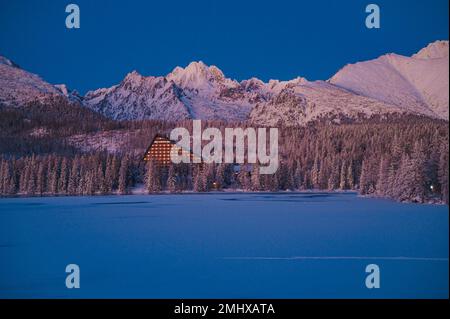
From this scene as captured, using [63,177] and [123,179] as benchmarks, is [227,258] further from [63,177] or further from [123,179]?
[63,177]

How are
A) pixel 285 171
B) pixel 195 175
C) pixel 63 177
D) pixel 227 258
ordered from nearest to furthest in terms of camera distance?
pixel 227 258
pixel 63 177
pixel 195 175
pixel 285 171

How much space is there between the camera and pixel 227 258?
640 inches

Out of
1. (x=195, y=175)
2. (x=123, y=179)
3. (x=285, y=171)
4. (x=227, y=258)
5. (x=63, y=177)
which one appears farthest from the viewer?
(x=285, y=171)

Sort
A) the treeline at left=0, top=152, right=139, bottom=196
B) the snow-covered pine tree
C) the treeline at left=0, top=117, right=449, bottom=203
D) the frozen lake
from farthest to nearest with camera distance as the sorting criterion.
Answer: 1. the snow-covered pine tree
2. the treeline at left=0, top=152, right=139, bottom=196
3. the treeline at left=0, top=117, right=449, bottom=203
4. the frozen lake

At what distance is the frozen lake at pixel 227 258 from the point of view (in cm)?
1275

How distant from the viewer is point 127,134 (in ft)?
502

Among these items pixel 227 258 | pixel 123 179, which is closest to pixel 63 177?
pixel 123 179

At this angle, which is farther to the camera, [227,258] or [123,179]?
[123,179]

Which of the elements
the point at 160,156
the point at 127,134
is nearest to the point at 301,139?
the point at 160,156

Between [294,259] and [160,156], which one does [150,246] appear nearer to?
[294,259]

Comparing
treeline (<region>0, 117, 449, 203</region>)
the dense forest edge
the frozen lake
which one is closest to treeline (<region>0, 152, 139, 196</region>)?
treeline (<region>0, 117, 449, 203</region>)

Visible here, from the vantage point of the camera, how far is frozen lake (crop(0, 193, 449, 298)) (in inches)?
502

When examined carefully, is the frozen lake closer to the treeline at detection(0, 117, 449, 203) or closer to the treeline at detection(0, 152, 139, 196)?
the treeline at detection(0, 117, 449, 203)

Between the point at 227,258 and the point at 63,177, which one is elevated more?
the point at 63,177
